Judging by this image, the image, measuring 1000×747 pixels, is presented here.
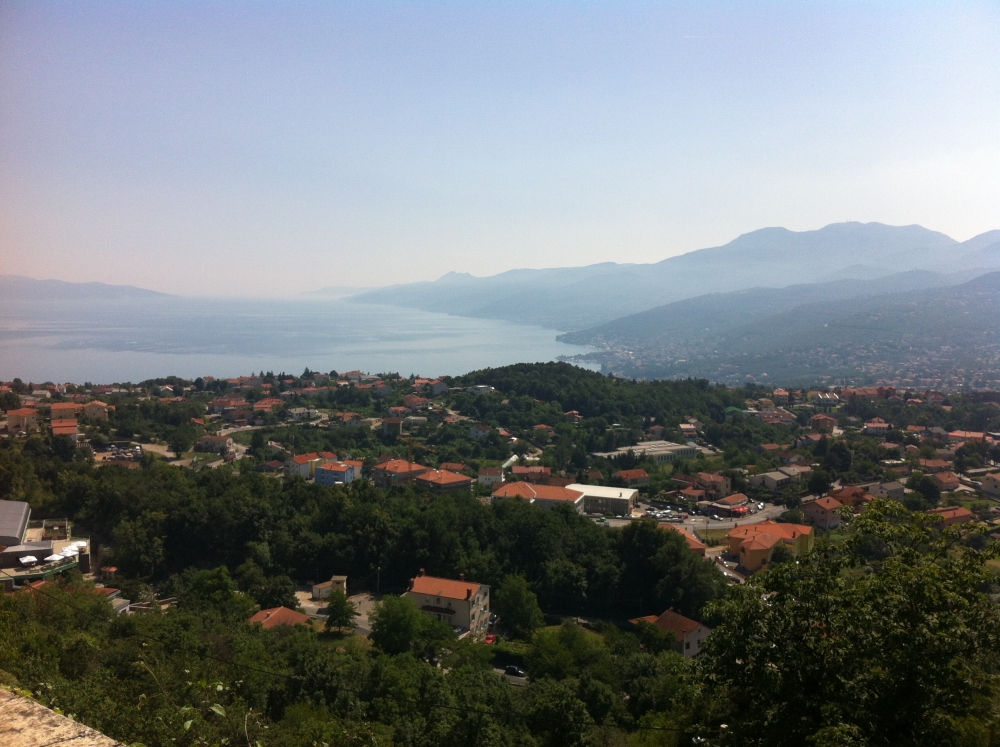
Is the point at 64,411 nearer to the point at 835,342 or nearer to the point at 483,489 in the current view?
the point at 483,489

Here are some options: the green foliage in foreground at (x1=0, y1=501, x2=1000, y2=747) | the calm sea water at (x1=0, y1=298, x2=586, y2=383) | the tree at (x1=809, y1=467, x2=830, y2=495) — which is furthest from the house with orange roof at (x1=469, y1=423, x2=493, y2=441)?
the calm sea water at (x1=0, y1=298, x2=586, y2=383)

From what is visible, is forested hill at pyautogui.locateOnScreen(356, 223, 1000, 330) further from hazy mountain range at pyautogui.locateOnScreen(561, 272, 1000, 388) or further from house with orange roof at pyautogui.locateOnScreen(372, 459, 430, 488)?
house with orange roof at pyautogui.locateOnScreen(372, 459, 430, 488)

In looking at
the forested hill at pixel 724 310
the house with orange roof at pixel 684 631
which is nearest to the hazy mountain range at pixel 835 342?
the forested hill at pixel 724 310

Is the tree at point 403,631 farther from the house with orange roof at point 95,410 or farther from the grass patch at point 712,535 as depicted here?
the house with orange roof at point 95,410

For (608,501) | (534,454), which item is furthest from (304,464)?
(608,501)

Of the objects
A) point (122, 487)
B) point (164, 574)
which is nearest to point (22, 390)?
point (122, 487)
